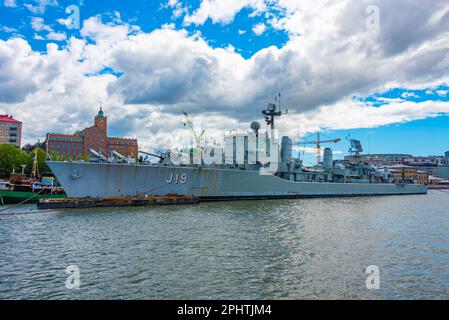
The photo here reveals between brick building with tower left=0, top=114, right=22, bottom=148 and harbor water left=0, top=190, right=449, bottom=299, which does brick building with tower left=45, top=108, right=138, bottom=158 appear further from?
harbor water left=0, top=190, right=449, bottom=299

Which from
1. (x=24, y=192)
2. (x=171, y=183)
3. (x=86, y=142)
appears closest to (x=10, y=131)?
(x=86, y=142)

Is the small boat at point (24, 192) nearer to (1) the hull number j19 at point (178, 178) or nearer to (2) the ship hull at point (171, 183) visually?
(2) the ship hull at point (171, 183)

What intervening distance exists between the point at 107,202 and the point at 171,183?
26.8ft

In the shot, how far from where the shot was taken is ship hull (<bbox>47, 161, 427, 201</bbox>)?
32.2 metres

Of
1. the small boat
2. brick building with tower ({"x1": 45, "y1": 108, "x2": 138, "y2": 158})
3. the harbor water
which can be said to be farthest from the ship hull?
brick building with tower ({"x1": 45, "y1": 108, "x2": 138, "y2": 158})

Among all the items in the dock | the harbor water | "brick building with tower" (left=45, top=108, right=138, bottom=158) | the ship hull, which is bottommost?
the harbor water

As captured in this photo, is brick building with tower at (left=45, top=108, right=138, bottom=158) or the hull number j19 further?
brick building with tower at (left=45, top=108, right=138, bottom=158)

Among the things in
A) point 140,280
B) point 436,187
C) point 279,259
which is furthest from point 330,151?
point 436,187

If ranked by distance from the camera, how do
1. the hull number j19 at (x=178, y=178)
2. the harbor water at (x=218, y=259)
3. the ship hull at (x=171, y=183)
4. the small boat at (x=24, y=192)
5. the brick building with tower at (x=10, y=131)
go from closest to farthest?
the harbor water at (x=218, y=259)
the ship hull at (x=171, y=183)
the small boat at (x=24, y=192)
the hull number j19 at (x=178, y=178)
the brick building with tower at (x=10, y=131)

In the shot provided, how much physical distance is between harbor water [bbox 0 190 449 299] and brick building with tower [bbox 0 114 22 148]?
3829 inches

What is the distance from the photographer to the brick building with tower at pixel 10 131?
104m

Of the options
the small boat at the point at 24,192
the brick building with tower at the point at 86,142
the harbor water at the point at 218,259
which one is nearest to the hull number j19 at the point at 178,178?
the small boat at the point at 24,192

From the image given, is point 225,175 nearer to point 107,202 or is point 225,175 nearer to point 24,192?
point 107,202

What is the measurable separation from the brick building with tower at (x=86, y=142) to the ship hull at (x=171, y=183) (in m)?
66.6
